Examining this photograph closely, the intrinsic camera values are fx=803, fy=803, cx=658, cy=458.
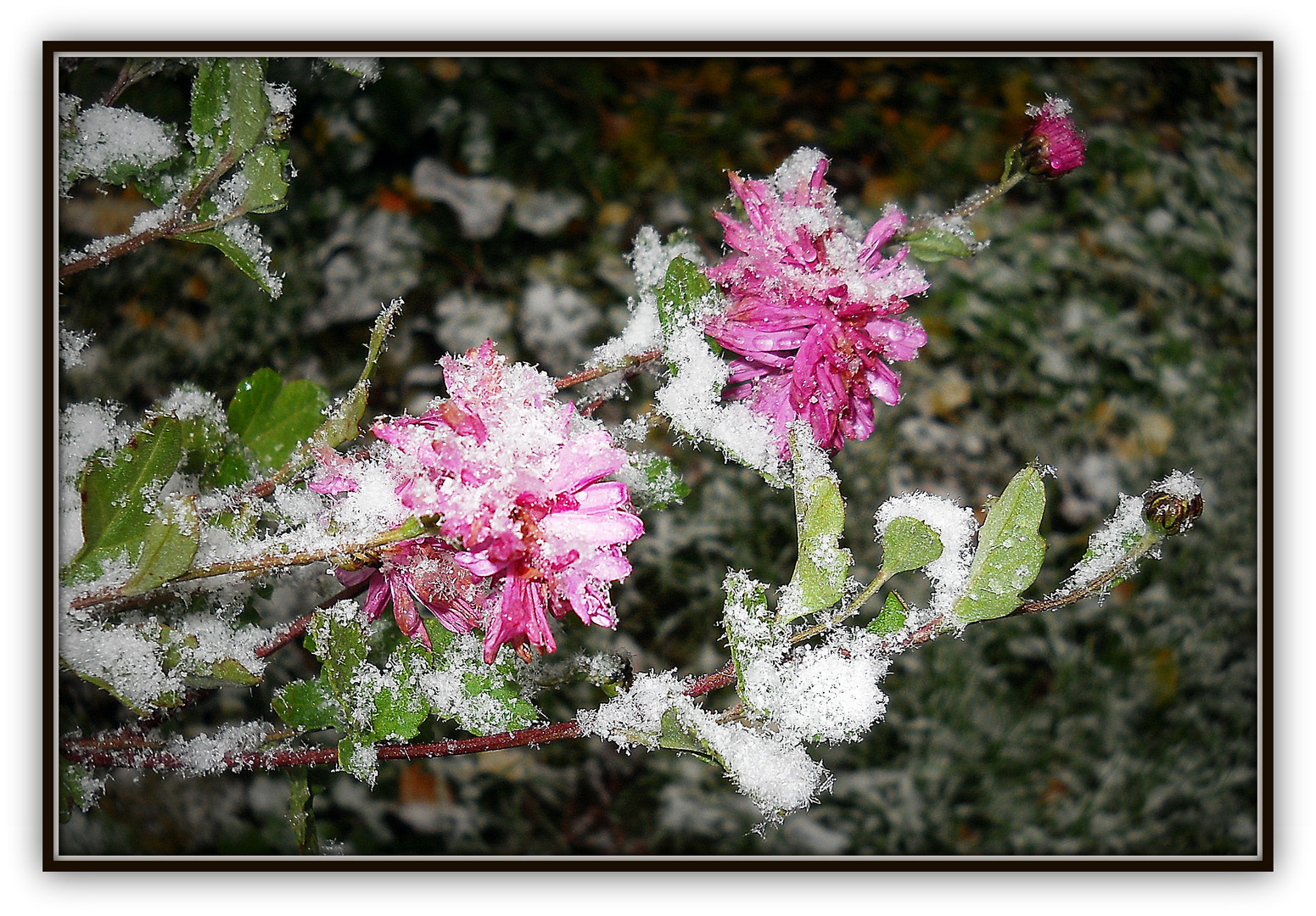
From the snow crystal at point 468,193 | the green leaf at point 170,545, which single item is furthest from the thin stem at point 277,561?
the snow crystal at point 468,193

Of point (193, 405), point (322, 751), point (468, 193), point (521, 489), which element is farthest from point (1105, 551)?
point (468, 193)

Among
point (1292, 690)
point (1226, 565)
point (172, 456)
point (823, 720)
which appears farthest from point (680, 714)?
point (1226, 565)

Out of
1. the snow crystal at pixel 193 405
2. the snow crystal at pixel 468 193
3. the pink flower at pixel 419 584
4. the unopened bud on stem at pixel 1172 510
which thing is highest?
the snow crystal at pixel 468 193

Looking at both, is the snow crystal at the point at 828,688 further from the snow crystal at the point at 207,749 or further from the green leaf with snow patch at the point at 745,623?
the snow crystal at the point at 207,749

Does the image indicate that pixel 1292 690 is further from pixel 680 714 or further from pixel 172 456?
pixel 172 456

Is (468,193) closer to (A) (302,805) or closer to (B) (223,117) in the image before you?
(B) (223,117)

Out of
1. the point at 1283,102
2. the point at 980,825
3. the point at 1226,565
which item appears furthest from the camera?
the point at 980,825
